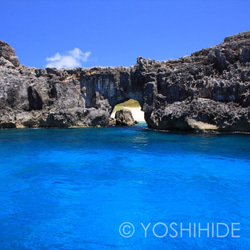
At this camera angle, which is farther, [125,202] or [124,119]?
[124,119]

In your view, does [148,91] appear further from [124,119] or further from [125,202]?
[125,202]

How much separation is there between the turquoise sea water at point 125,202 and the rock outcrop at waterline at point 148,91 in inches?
429

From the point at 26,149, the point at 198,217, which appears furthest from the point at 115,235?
the point at 26,149

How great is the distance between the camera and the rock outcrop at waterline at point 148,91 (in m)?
22.4

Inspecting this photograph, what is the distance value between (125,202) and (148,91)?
22.3 m

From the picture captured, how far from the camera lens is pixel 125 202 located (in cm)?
699

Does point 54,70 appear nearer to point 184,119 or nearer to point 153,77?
point 153,77

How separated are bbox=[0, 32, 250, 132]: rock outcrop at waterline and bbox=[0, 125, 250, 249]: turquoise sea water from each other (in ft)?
35.8

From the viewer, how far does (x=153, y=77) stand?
2836cm

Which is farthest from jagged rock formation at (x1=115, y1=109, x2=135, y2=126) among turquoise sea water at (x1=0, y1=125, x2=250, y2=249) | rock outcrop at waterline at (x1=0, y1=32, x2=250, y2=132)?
turquoise sea water at (x1=0, y1=125, x2=250, y2=249)

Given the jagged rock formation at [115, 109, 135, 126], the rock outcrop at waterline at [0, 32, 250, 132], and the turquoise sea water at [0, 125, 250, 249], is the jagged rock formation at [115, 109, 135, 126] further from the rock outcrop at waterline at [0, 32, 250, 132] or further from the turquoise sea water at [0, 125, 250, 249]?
the turquoise sea water at [0, 125, 250, 249]

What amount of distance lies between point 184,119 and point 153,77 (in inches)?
301

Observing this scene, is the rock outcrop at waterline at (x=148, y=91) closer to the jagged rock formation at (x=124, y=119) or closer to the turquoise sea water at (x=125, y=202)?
the jagged rock formation at (x=124, y=119)

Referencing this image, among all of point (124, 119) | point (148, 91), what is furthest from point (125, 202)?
point (124, 119)
